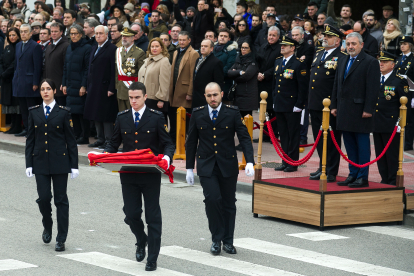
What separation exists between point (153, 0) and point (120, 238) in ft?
53.7

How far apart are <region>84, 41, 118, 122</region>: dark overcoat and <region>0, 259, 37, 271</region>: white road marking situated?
766 cm

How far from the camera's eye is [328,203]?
912 centimetres

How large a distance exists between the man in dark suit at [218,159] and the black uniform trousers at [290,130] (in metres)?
4.51

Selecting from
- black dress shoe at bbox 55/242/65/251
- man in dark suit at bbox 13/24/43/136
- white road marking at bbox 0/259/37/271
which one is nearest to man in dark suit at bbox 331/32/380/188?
black dress shoe at bbox 55/242/65/251

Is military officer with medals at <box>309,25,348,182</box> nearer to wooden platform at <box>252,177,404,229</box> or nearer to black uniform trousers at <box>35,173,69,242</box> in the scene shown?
wooden platform at <box>252,177,404,229</box>

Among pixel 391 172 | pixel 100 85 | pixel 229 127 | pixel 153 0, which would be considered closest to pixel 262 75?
pixel 100 85

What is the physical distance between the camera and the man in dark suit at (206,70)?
44.5 ft

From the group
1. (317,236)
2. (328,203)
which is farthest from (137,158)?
(328,203)

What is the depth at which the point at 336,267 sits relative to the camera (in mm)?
7324

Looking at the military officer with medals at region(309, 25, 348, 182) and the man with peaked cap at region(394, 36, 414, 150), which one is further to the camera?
the man with peaked cap at region(394, 36, 414, 150)

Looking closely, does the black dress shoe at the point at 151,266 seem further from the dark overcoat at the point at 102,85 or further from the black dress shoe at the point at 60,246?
the dark overcoat at the point at 102,85

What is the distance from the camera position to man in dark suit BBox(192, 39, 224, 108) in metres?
13.6

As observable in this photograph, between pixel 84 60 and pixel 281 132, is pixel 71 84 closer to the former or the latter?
pixel 84 60

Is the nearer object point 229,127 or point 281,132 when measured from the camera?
point 229,127
